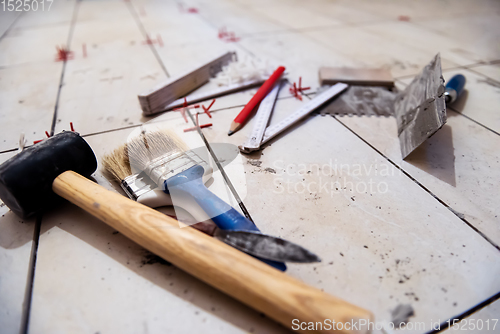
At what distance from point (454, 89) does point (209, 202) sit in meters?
1.48

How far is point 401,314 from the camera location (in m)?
0.72

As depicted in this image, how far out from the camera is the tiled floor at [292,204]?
2.41ft

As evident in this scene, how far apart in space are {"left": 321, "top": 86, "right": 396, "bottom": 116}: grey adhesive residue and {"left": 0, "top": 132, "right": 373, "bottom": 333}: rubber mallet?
3.39 feet

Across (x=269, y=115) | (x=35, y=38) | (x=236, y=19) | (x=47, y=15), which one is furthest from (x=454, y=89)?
(x=47, y=15)

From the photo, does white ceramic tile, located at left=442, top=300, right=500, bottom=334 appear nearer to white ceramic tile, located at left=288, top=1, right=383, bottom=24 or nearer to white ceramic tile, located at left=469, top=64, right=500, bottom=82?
white ceramic tile, located at left=469, top=64, right=500, bottom=82

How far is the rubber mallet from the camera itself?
1.98 feet

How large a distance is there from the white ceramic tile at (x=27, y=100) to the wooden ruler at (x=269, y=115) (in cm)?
95

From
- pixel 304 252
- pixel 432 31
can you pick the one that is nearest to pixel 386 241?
pixel 304 252

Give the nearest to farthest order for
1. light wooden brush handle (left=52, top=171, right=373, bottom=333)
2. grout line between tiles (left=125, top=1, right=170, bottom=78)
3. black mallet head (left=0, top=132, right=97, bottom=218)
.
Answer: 1. light wooden brush handle (left=52, top=171, right=373, bottom=333)
2. black mallet head (left=0, top=132, right=97, bottom=218)
3. grout line between tiles (left=125, top=1, right=170, bottom=78)

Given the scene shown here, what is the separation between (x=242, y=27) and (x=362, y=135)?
1908 mm

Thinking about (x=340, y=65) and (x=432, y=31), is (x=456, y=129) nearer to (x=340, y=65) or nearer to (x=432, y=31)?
(x=340, y=65)

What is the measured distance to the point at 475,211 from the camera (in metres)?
0.98

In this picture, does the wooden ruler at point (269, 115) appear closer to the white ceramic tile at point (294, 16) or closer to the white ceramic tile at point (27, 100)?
the white ceramic tile at point (27, 100)

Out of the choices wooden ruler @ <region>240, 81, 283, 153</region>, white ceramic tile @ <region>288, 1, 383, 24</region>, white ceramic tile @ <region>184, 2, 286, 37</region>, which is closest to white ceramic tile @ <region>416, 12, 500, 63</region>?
white ceramic tile @ <region>288, 1, 383, 24</region>
